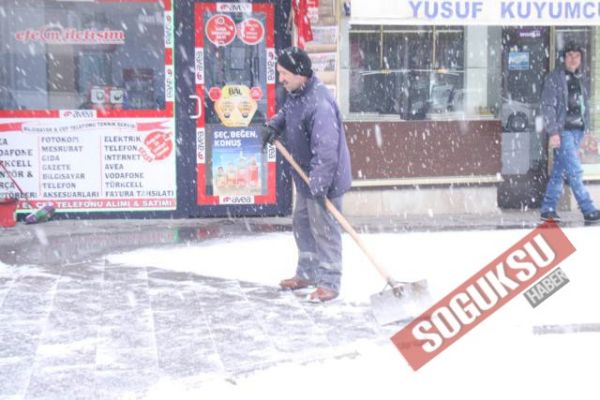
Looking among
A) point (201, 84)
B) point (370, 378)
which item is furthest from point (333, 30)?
point (370, 378)

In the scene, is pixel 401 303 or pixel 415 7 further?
pixel 415 7

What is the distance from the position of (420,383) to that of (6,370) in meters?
2.28

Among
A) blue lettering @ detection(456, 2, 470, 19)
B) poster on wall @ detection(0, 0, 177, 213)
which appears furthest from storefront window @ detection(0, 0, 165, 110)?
blue lettering @ detection(456, 2, 470, 19)

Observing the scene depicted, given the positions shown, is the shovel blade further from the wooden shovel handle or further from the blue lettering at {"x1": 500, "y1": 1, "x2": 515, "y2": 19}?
the blue lettering at {"x1": 500, "y1": 1, "x2": 515, "y2": 19}

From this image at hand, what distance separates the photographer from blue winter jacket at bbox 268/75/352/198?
674cm

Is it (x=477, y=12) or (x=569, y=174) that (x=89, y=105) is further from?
(x=569, y=174)

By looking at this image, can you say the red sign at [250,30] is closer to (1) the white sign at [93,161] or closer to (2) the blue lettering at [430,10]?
(1) the white sign at [93,161]

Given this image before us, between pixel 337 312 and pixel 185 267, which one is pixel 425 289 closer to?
pixel 337 312

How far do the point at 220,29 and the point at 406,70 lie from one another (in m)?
2.11

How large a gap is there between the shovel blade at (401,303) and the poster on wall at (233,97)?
4475mm

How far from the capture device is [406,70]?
10750 millimetres

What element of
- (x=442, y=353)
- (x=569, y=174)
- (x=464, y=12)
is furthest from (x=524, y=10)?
(x=442, y=353)

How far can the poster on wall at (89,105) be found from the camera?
33.6ft

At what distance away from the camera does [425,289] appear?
254 inches
